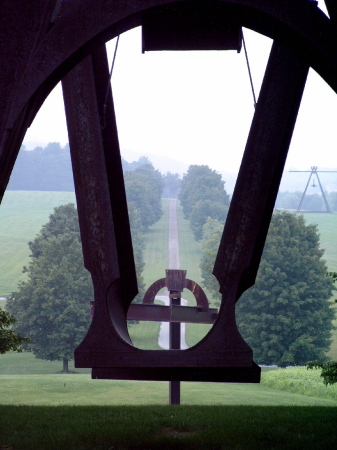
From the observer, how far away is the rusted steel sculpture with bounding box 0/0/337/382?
361cm

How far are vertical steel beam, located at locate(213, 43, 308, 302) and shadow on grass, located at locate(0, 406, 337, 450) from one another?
169 inches

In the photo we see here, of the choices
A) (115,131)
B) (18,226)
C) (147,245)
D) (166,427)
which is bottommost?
(166,427)

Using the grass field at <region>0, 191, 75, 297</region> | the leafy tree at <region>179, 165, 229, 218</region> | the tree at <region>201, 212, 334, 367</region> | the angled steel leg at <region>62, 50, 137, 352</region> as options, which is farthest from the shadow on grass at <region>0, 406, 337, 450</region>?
the leafy tree at <region>179, 165, 229, 218</region>

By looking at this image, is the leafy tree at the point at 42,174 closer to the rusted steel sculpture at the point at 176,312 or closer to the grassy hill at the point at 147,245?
the grassy hill at the point at 147,245

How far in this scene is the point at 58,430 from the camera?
9875 mm

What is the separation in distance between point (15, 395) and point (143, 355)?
2140cm

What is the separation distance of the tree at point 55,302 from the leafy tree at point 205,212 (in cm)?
3208

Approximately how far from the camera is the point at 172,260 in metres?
69.8

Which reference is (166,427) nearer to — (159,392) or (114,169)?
(114,169)

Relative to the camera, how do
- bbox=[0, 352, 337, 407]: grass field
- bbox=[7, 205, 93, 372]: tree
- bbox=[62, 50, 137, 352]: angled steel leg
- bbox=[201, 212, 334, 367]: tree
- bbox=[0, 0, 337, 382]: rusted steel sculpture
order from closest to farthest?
1. bbox=[0, 0, 337, 382]: rusted steel sculpture
2. bbox=[62, 50, 137, 352]: angled steel leg
3. bbox=[0, 352, 337, 407]: grass field
4. bbox=[201, 212, 334, 367]: tree
5. bbox=[7, 205, 93, 372]: tree

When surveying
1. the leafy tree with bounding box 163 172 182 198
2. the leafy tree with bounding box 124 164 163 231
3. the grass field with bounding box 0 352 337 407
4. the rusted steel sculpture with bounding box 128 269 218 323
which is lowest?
the grass field with bounding box 0 352 337 407

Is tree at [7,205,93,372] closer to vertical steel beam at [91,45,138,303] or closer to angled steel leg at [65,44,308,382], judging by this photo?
vertical steel beam at [91,45,138,303]

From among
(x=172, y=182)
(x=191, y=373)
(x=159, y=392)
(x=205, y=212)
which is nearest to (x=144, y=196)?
(x=205, y=212)

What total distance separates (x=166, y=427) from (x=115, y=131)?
617 centimetres
